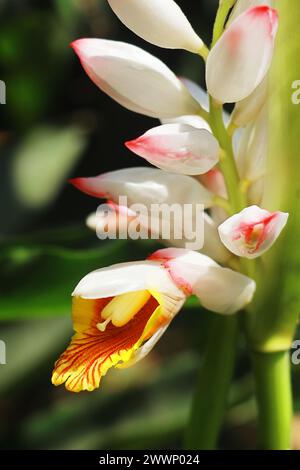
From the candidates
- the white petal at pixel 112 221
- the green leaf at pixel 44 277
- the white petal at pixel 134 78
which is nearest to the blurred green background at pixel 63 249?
the green leaf at pixel 44 277

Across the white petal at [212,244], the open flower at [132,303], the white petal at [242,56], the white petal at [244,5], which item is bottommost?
the open flower at [132,303]

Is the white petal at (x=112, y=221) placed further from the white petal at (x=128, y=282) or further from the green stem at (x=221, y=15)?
the green stem at (x=221, y=15)

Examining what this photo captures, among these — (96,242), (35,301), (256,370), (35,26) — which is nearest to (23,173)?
(35,26)

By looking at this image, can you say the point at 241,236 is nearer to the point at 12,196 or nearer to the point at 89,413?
the point at 89,413

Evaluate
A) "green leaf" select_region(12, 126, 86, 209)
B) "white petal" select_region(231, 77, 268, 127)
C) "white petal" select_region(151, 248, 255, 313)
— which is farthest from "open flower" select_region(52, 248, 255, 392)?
"green leaf" select_region(12, 126, 86, 209)

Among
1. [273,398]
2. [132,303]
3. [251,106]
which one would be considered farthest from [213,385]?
[251,106]

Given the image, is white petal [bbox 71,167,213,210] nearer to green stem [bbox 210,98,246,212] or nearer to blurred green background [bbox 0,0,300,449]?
green stem [bbox 210,98,246,212]
